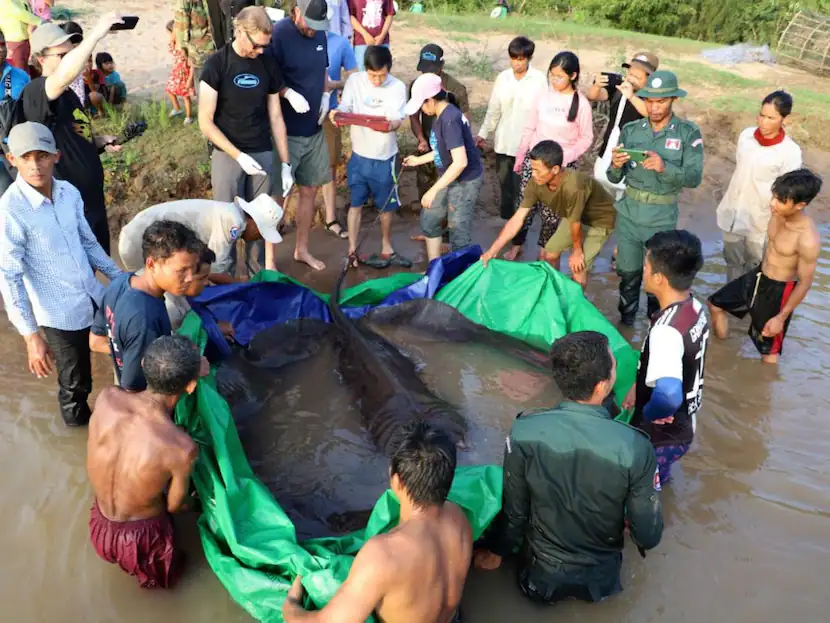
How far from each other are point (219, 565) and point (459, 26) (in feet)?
36.5

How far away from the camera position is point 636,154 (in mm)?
4699

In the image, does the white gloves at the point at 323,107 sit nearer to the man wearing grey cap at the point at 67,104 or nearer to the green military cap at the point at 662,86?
the man wearing grey cap at the point at 67,104

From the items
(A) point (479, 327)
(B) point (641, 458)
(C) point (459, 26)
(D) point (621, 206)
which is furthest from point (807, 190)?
(C) point (459, 26)

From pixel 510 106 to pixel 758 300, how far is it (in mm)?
2593

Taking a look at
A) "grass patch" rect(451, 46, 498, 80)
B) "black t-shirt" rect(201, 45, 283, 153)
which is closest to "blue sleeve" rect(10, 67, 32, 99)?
"black t-shirt" rect(201, 45, 283, 153)

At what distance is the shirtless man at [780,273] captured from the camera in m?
4.30

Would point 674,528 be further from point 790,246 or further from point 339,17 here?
point 339,17

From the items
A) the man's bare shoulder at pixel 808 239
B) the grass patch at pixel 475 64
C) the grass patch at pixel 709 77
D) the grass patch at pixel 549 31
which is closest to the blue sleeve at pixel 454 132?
the man's bare shoulder at pixel 808 239

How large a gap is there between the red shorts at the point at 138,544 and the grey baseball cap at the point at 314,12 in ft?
12.4

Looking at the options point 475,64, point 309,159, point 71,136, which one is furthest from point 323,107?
point 475,64

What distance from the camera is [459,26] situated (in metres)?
12.1

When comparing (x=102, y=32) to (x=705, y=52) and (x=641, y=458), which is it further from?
(x=705, y=52)

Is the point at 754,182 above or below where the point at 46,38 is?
below

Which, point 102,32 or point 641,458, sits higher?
point 102,32
